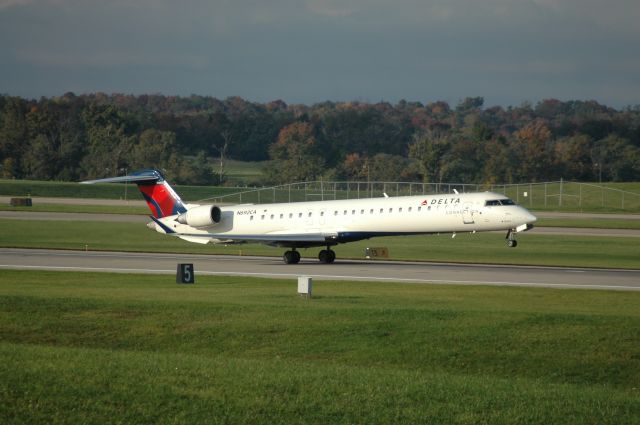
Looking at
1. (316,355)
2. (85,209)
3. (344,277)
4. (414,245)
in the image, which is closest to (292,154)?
(85,209)

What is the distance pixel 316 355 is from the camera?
1827 centimetres

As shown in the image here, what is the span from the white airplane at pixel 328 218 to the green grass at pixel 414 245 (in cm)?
448

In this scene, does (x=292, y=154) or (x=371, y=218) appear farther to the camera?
(x=292, y=154)

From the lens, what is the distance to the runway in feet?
111

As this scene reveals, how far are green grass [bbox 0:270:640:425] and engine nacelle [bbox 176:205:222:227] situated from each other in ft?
50.1

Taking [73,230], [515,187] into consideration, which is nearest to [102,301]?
[73,230]

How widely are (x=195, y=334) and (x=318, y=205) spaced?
79.4ft

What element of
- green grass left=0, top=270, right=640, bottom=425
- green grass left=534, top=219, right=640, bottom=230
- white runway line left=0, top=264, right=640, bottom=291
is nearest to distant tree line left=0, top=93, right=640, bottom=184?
green grass left=534, top=219, right=640, bottom=230

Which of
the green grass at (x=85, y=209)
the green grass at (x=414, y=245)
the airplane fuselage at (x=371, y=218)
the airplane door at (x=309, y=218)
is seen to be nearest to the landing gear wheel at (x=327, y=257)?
the airplane fuselage at (x=371, y=218)

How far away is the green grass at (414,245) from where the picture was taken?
4644 centimetres

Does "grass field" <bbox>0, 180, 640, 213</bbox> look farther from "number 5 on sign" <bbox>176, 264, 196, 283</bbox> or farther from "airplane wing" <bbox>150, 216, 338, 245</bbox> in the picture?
"number 5 on sign" <bbox>176, 264, 196, 283</bbox>

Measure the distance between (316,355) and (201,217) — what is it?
26.5 metres

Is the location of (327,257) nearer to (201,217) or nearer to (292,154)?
(201,217)

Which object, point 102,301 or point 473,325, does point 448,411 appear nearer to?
point 473,325
